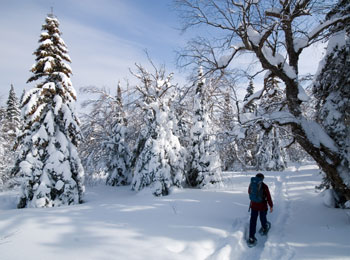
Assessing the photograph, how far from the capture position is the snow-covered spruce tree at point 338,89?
19.0ft

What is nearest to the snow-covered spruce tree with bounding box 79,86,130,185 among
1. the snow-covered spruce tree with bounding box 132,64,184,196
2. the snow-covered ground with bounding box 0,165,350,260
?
the snow-covered spruce tree with bounding box 132,64,184,196

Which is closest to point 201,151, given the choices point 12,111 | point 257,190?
point 257,190

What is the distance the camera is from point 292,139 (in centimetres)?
641

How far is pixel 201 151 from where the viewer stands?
15938 millimetres

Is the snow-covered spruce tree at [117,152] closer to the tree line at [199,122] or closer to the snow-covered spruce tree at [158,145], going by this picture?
the tree line at [199,122]

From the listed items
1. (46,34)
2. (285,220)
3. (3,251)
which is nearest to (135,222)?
(3,251)

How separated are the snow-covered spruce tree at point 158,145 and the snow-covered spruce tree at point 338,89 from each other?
30.4ft

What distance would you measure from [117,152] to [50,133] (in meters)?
8.61

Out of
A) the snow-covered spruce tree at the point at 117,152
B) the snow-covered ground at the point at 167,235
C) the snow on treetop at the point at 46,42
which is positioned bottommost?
the snow-covered ground at the point at 167,235

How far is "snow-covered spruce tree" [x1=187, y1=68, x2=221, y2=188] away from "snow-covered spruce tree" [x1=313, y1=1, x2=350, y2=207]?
28.6 feet

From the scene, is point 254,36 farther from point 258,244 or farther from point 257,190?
point 258,244

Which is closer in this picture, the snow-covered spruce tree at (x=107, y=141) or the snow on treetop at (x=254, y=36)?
the snow on treetop at (x=254, y=36)

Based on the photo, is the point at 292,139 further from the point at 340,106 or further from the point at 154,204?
the point at 154,204

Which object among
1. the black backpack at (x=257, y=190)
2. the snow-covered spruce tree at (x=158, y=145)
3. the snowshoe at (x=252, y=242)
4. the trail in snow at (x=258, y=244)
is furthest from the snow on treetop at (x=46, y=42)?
the snowshoe at (x=252, y=242)
